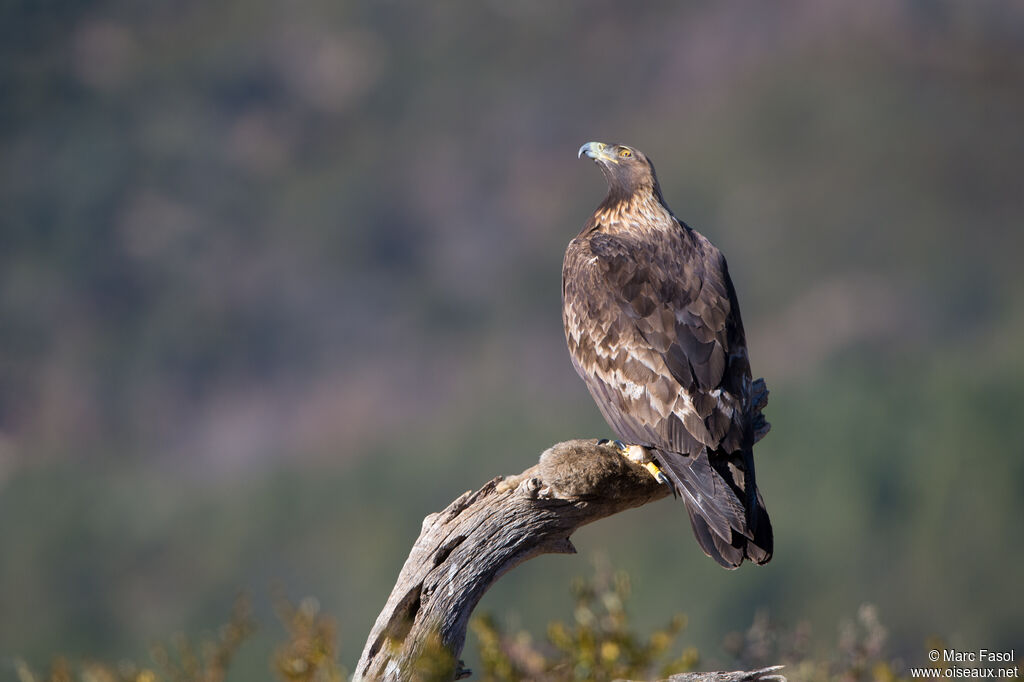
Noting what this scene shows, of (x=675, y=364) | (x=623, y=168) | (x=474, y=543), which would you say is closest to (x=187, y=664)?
(x=474, y=543)

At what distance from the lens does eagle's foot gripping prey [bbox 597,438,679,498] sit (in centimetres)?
566

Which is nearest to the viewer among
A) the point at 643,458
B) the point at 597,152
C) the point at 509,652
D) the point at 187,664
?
the point at 187,664

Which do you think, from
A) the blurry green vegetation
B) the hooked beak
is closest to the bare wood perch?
the blurry green vegetation

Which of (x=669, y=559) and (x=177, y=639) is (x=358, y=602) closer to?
(x=669, y=559)

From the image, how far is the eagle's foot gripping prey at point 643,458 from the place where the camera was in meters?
5.66

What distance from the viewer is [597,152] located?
25.9 ft

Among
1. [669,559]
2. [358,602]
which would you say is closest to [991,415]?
[669,559]

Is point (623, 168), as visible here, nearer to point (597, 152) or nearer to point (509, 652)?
point (597, 152)

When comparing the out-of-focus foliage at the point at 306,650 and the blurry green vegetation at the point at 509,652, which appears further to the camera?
the blurry green vegetation at the point at 509,652

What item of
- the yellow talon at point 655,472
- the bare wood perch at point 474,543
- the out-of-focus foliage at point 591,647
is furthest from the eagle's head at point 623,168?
the out-of-focus foliage at point 591,647

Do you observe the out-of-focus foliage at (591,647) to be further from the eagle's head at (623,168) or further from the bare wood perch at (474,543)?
the eagle's head at (623,168)

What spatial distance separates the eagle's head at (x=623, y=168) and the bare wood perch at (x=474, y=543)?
2659 mm

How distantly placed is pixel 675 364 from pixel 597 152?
244 centimetres

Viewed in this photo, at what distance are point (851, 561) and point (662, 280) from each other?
2230cm
